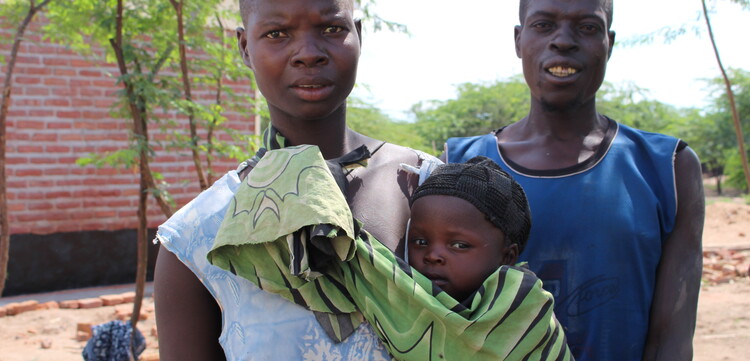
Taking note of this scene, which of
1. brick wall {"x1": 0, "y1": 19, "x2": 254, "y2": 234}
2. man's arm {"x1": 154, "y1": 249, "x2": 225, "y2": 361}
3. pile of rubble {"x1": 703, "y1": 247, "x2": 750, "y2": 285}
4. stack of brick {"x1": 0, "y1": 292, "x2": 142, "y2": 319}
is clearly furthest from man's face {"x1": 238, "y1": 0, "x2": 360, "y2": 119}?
pile of rubble {"x1": 703, "y1": 247, "x2": 750, "y2": 285}

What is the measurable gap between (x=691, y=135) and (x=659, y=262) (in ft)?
77.8

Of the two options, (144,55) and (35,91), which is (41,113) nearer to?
(35,91)

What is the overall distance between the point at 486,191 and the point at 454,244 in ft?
0.46

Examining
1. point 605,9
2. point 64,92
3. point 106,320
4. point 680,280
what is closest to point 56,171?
point 64,92

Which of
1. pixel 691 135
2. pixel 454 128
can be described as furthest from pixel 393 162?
pixel 691 135

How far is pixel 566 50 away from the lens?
195 centimetres

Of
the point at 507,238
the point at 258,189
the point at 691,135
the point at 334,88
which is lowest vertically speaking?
the point at 691,135

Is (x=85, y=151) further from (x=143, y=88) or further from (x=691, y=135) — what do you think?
(x=691, y=135)

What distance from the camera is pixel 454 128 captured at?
18.7 metres

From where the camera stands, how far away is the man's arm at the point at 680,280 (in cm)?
181

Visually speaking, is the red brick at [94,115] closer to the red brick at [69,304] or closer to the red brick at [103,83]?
the red brick at [103,83]

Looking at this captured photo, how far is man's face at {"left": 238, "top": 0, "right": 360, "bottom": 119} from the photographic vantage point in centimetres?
142

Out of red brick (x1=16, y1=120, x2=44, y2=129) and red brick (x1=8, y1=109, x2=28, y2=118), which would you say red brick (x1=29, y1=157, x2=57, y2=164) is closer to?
red brick (x1=16, y1=120, x2=44, y2=129)

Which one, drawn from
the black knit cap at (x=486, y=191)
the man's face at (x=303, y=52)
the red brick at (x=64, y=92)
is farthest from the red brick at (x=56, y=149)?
the black knit cap at (x=486, y=191)
